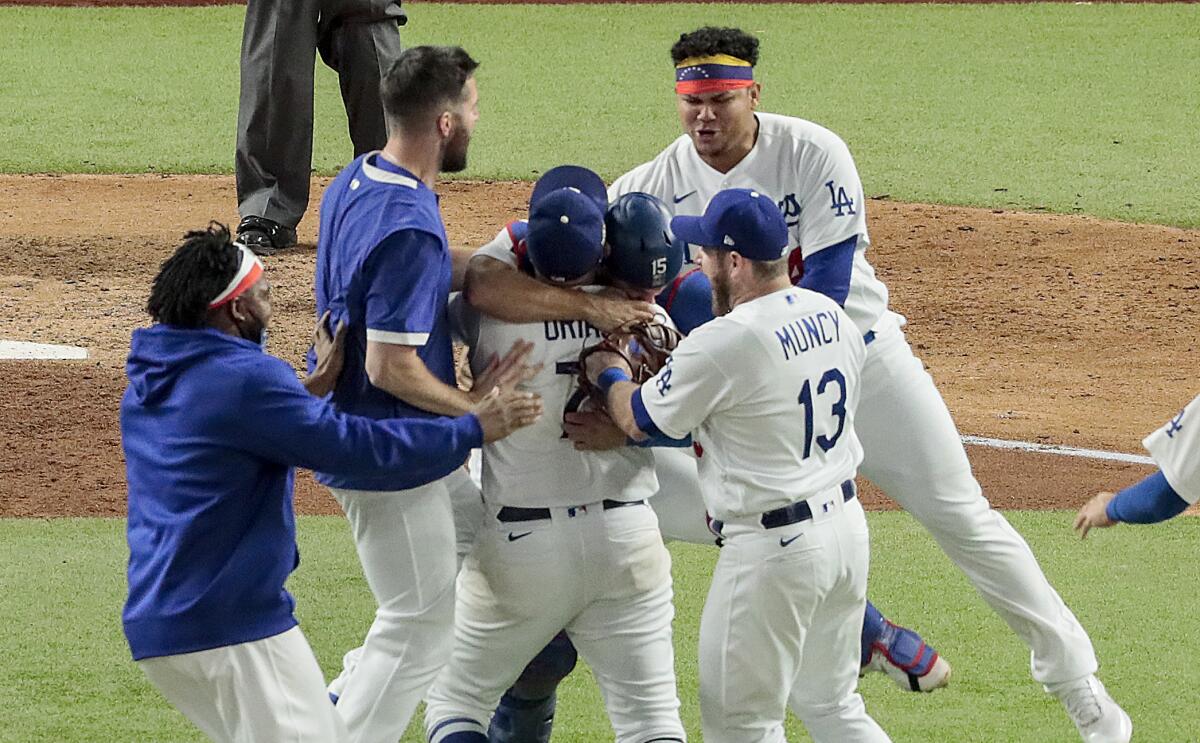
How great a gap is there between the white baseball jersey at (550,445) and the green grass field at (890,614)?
106 cm

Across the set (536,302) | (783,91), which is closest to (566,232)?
(536,302)

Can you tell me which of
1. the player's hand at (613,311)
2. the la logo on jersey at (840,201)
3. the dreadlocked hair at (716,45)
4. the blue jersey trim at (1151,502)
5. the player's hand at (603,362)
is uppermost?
the dreadlocked hair at (716,45)

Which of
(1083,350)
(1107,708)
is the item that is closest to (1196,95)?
(1083,350)

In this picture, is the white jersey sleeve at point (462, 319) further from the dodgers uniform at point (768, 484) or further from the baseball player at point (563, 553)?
the dodgers uniform at point (768, 484)

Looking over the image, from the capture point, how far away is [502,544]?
166 inches

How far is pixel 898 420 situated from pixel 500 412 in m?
1.48

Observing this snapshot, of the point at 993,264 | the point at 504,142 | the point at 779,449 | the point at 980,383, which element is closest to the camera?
the point at 779,449

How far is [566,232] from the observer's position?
408 cm

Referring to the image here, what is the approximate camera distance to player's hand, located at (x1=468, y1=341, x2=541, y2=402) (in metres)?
4.13

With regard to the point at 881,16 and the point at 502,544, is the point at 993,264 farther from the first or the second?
the point at 881,16

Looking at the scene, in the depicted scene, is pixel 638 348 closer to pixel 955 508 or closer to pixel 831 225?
pixel 831 225

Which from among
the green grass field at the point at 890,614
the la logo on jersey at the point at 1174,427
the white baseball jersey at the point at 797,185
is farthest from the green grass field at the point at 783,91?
the la logo on jersey at the point at 1174,427

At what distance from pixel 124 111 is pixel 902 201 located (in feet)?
23.0

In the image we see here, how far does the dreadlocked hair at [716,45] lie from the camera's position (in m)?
5.13
